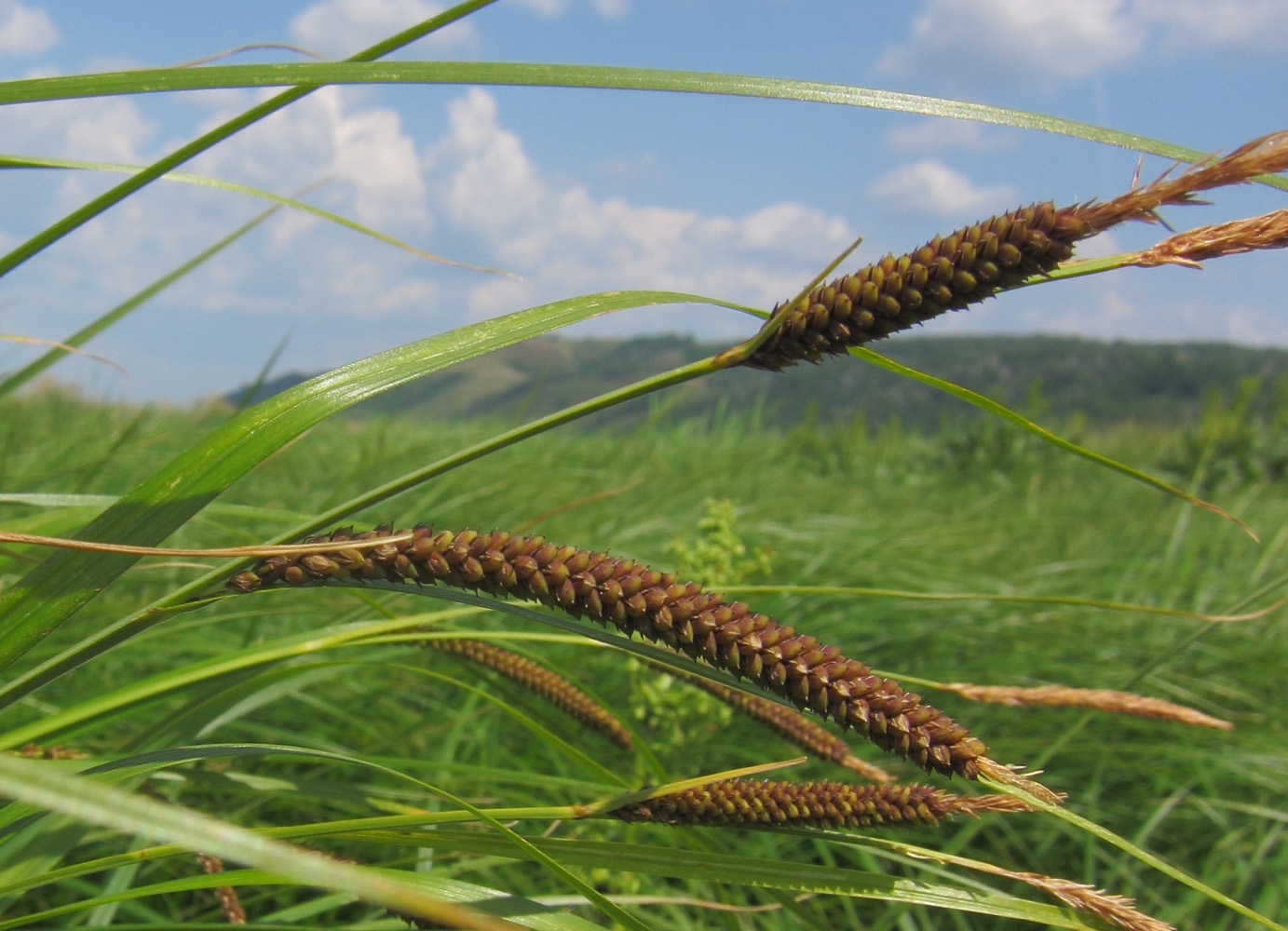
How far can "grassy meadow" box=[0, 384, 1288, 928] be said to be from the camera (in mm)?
1275

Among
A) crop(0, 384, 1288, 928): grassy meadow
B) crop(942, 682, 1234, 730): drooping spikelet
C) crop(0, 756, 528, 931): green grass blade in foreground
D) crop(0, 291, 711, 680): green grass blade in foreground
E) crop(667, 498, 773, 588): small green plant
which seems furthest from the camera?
crop(667, 498, 773, 588): small green plant

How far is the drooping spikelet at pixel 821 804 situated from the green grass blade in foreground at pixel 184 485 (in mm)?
459

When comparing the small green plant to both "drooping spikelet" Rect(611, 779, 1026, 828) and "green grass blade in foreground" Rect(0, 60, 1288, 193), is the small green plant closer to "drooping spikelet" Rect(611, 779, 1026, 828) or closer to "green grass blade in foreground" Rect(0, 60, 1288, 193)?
"drooping spikelet" Rect(611, 779, 1026, 828)

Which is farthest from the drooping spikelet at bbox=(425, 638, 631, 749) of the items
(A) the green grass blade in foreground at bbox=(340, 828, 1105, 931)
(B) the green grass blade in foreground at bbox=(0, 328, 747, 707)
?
(B) the green grass blade in foreground at bbox=(0, 328, 747, 707)

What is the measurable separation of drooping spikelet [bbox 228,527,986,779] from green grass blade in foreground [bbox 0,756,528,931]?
314 mm

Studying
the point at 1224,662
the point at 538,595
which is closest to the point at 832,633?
the point at 1224,662

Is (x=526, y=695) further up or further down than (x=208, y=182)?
further down

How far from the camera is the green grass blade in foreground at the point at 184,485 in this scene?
0.73 metres

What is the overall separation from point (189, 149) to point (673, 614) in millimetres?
593

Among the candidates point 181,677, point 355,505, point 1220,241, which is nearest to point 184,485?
point 355,505

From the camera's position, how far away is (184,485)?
2.41 feet

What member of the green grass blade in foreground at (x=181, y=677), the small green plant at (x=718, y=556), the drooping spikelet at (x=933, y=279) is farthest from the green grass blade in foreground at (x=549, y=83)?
the small green plant at (x=718, y=556)

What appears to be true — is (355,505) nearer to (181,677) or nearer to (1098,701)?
(181,677)

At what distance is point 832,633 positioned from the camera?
293cm
